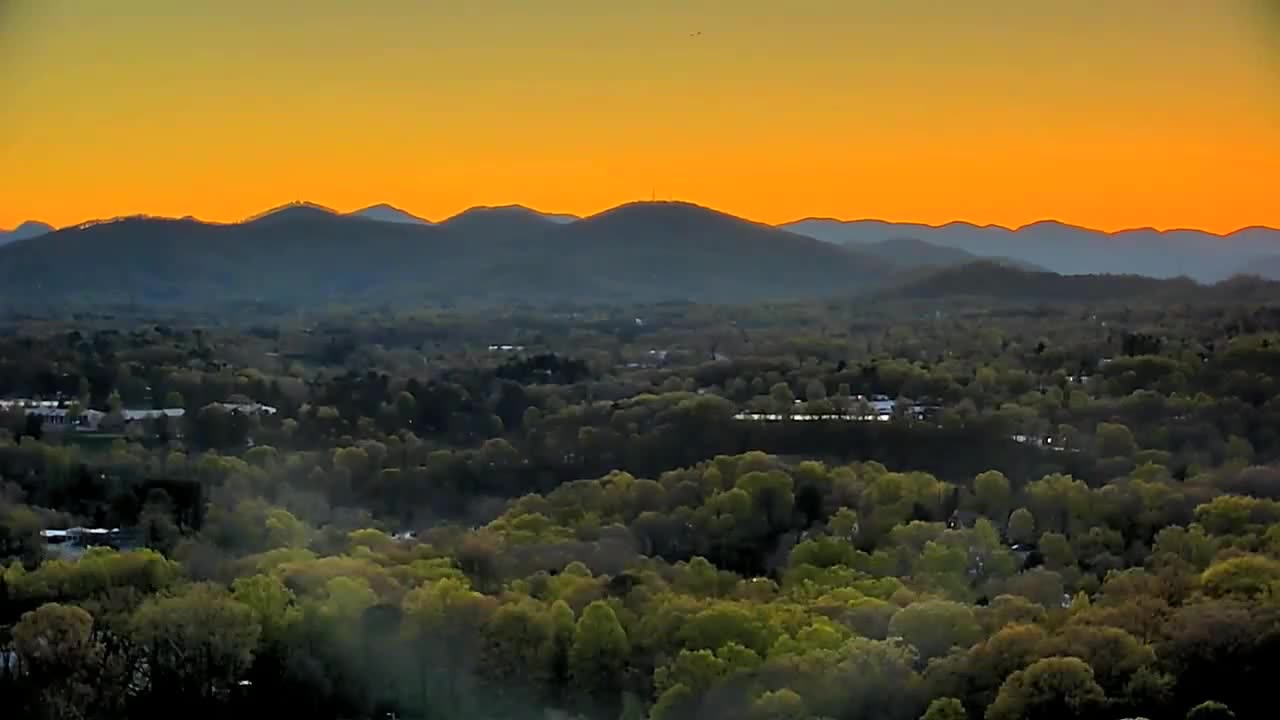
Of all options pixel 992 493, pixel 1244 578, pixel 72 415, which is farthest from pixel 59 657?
pixel 72 415

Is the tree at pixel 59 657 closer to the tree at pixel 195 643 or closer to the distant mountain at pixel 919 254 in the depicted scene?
the tree at pixel 195 643

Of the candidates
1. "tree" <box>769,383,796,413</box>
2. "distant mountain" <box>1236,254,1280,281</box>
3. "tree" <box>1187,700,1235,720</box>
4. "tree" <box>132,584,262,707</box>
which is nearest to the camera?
"tree" <box>1187,700,1235,720</box>

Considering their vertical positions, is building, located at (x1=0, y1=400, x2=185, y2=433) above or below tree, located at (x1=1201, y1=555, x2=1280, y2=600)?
above

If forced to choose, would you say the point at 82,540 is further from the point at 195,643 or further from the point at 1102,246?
the point at 1102,246

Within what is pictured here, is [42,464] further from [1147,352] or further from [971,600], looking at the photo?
[1147,352]

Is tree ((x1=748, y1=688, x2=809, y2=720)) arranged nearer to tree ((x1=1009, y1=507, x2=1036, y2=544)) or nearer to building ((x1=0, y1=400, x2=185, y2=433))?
tree ((x1=1009, y1=507, x2=1036, y2=544))

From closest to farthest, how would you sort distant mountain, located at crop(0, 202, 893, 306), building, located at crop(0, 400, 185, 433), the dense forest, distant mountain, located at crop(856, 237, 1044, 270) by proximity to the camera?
1. the dense forest
2. building, located at crop(0, 400, 185, 433)
3. distant mountain, located at crop(0, 202, 893, 306)
4. distant mountain, located at crop(856, 237, 1044, 270)

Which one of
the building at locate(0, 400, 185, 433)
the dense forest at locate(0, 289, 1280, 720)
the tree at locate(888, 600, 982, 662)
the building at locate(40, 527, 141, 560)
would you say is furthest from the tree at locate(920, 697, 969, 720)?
the building at locate(0, 400, 185, 433)

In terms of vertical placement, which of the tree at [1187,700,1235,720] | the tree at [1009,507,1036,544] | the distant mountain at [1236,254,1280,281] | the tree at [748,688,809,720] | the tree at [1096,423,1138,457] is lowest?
the tree at [748,688,809,720]
